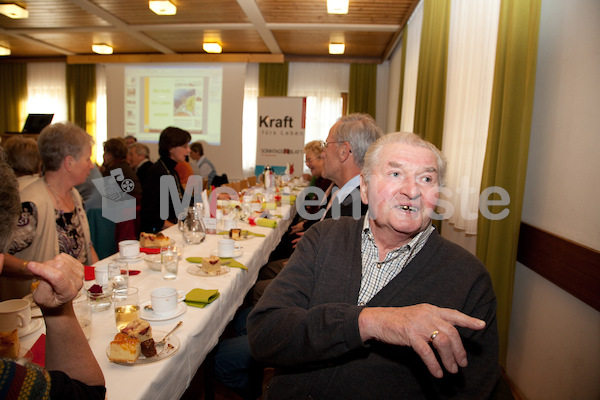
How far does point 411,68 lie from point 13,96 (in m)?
10.1

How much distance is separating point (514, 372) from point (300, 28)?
597 centimetres

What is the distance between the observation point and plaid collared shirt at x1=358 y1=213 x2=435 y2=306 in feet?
4.04

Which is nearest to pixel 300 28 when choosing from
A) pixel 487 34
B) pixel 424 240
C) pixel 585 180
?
pixel 487 34

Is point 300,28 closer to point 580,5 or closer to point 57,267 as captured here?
point 580,5

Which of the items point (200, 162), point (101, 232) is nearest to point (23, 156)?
point (101, 232)

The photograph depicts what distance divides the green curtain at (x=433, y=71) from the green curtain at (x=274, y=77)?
4.43 metres

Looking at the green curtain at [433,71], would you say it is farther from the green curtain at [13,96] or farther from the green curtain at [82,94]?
the green curtain at [13,96]

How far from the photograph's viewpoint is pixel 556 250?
6.24ft

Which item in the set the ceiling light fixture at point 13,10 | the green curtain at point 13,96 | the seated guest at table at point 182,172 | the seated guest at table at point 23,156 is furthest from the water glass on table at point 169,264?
the green curtain at point 13,96

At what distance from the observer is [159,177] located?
3.46m

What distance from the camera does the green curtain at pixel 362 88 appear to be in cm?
833

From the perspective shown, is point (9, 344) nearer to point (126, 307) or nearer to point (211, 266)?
point (126, 307)

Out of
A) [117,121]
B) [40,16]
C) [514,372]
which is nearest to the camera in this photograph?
[514,372]

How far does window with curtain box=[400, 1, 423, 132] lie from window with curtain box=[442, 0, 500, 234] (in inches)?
68.0
